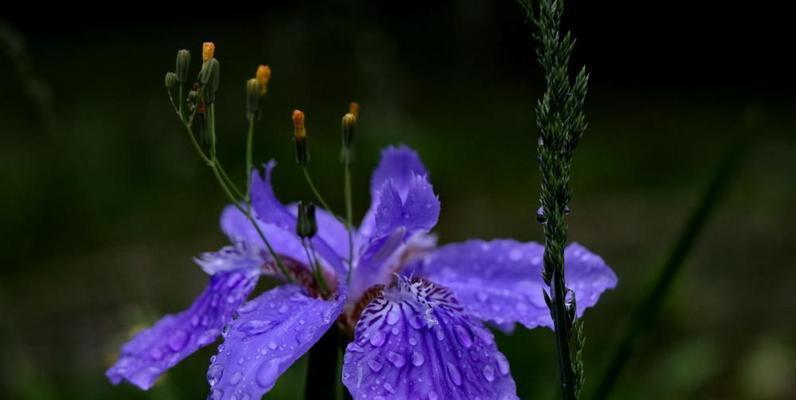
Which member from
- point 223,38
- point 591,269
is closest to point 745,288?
point 591,269

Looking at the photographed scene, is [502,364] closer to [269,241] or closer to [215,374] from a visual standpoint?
[215,374]

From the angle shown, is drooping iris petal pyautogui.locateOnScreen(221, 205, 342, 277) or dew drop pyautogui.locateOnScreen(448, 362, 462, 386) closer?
dew drop pyautogui.locateOnScreen(448, 362, 462, 386)

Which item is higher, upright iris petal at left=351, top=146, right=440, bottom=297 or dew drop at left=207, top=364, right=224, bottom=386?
upright iris petal at left=351, top=146, right=440, bottom=297

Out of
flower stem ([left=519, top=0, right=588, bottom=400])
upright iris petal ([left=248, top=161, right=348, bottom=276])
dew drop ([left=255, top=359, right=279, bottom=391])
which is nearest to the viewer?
flower stem ([left=519, top=0, right=588, bottom=400])

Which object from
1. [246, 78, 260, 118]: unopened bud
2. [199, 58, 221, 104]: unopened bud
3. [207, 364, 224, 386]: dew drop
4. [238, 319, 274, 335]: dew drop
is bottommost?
[207, 364, 224, 386]: dew drop

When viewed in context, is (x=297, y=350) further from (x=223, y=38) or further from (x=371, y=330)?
(x=223, y=38)

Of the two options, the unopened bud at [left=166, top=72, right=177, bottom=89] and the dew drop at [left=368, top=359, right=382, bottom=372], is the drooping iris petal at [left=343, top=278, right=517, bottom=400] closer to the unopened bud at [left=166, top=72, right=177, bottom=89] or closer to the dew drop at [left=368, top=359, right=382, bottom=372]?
the dew drop at [left=368, top=359, right=382, bottom=372]

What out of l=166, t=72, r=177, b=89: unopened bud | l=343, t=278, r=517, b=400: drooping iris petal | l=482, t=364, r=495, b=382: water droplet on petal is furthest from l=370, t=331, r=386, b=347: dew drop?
l=166, t=72, r=177, b=89: unopened bud

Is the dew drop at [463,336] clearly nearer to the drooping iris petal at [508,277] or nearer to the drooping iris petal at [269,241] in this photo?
the drooping iris petal at [508,277]
